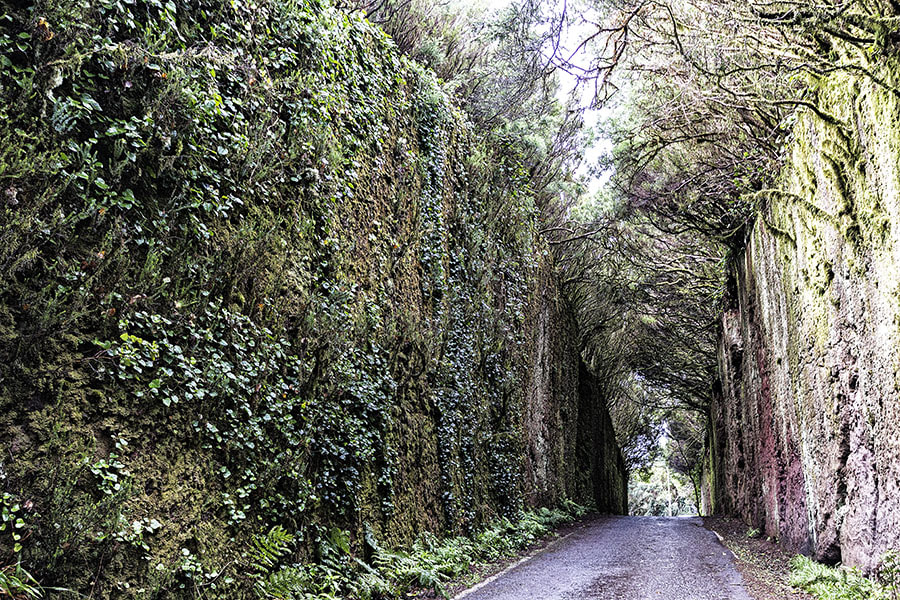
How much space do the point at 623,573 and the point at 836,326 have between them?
168 inches

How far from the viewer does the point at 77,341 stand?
4.29 m

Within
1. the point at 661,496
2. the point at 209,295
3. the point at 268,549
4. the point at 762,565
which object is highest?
the point at 209,295

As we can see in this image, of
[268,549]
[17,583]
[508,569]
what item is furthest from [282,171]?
[508,569]

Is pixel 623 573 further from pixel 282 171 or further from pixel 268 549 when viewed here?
pixel 282 171

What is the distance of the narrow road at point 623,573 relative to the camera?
24.3ft

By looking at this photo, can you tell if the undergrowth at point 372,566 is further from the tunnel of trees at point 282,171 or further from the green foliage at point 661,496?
the green foliage at point 661,496

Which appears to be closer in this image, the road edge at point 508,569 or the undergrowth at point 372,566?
the undergrowth at point 372,566

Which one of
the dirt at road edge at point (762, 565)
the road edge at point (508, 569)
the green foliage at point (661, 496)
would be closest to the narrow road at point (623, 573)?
the road edge at point (508, 569)

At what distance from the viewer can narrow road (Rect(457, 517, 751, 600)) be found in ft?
24.3

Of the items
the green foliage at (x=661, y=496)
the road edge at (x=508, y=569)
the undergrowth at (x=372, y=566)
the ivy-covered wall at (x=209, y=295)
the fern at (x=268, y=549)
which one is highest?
the ivy-covered wall at (x=209, y=295)

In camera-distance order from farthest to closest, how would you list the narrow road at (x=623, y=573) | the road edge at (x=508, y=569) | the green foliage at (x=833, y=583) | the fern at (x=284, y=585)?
the road edge at (x=508, y=569) → the narrow road at (x=623, y=573) → the green foliage at (x=833, y=583) → the fern at (x=284, y=585)

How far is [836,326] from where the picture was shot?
803 cm

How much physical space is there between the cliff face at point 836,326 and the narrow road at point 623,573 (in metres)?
1.44

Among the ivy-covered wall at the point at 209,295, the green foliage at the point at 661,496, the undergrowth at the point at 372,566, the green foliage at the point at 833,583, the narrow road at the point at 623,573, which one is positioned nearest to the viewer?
the ivy-covered wall at the point at 209,295
